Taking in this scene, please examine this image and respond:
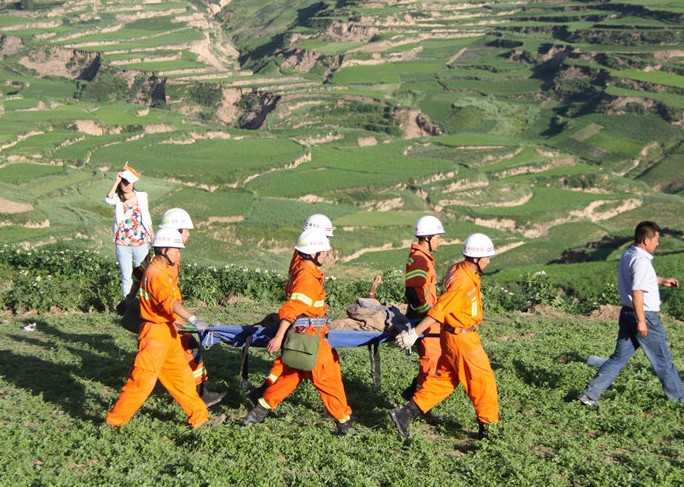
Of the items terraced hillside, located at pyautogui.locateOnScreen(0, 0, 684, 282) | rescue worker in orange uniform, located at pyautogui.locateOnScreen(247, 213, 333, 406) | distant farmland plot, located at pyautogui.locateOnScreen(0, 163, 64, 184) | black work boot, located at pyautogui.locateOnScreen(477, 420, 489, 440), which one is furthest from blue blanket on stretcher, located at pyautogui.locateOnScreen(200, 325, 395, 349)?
distant farmland plot, located at pyautogui.locateOnScreen(0, 163, 64, 184)

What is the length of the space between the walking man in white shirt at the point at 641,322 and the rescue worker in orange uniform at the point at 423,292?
2017mm

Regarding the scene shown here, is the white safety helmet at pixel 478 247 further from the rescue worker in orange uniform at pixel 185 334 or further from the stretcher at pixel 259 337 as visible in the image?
the rescue worker in orange uniform at pixel 185 334

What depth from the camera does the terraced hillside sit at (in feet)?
175

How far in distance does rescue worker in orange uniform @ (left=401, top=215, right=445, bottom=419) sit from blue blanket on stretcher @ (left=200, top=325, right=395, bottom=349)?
541 mm

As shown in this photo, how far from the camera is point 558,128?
96.8 m

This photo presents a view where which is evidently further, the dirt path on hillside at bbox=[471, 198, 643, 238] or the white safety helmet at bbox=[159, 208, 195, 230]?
the dirt path on hillside at bbox=[471, 198, 643, 238]

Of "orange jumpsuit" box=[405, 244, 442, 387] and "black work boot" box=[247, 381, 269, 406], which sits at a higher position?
"orange jumpsuit" box=[405, 244, 442, 387]

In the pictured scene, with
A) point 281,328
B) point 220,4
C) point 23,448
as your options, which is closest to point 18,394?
point 23,448

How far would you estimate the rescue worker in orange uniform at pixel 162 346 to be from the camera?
930 cm

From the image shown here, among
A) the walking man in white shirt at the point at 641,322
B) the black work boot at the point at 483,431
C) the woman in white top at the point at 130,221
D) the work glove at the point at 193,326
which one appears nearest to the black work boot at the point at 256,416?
the work glove at the point at 193,326

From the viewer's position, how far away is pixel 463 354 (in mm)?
9570

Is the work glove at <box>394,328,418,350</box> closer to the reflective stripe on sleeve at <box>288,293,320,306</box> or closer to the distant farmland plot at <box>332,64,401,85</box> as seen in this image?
the reflective stripe on sleeve at <box>288,293,320,306</box>

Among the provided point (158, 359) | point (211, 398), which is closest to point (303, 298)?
point (158, 359)

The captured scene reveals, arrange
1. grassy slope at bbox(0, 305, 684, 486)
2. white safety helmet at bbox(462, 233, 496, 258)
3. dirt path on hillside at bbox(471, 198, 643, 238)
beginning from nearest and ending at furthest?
grassy slope at bbox(0, 305, 684, 486)
white safety helmet at bbox(462, 233, 496, 258)
dirt path on hillside at bbox(471, 198, 643, 238)
